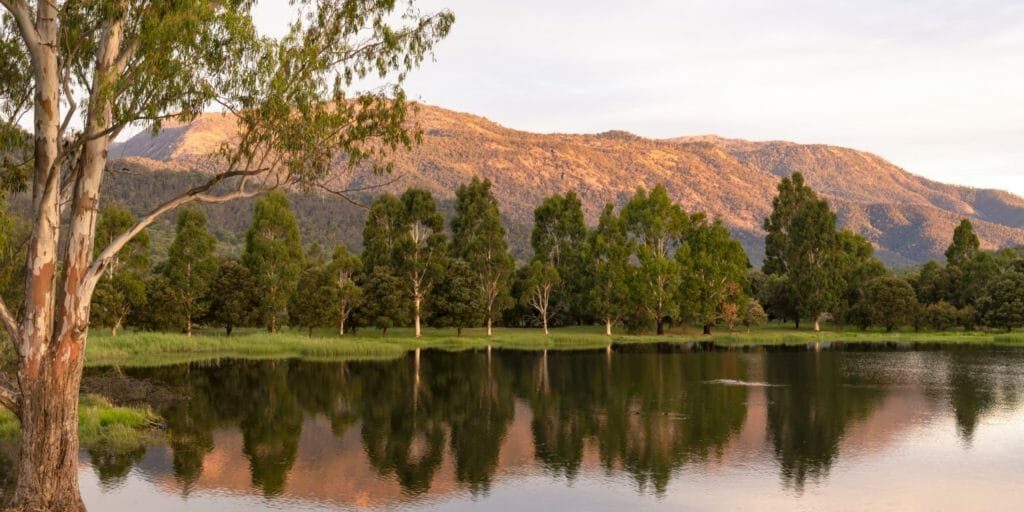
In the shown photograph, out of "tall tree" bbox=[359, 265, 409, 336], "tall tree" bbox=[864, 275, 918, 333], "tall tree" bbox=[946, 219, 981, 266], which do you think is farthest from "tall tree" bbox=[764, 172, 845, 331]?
"tall tree" bbox=[359, 265, 409, 336]

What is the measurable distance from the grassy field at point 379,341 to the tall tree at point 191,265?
4508mm

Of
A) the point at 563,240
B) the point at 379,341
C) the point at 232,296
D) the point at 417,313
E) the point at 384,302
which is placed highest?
the point at 563,240

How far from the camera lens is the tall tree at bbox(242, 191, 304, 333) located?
94250 millimetres

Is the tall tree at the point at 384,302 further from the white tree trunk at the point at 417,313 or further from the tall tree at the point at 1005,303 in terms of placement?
the tall tree at the point at 1005,303

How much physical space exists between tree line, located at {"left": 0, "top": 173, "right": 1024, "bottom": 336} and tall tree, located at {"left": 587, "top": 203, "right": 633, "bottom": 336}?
196 millimetres

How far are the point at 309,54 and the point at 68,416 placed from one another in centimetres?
1206

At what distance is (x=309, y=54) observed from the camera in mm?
25422

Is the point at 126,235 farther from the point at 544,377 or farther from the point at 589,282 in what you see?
the point at 589,282

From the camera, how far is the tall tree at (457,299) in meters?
102

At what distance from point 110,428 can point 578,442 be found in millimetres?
20284

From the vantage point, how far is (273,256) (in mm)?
95188

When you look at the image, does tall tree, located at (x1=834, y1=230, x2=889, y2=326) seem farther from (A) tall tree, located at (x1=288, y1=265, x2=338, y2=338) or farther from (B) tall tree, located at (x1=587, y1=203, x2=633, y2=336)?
(A) tall tree, located at (x1=288, y1=265, x2=338, y2=338)

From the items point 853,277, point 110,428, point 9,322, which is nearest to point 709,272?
point 853,277

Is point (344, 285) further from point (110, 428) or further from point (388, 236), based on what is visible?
point (110, 428)
